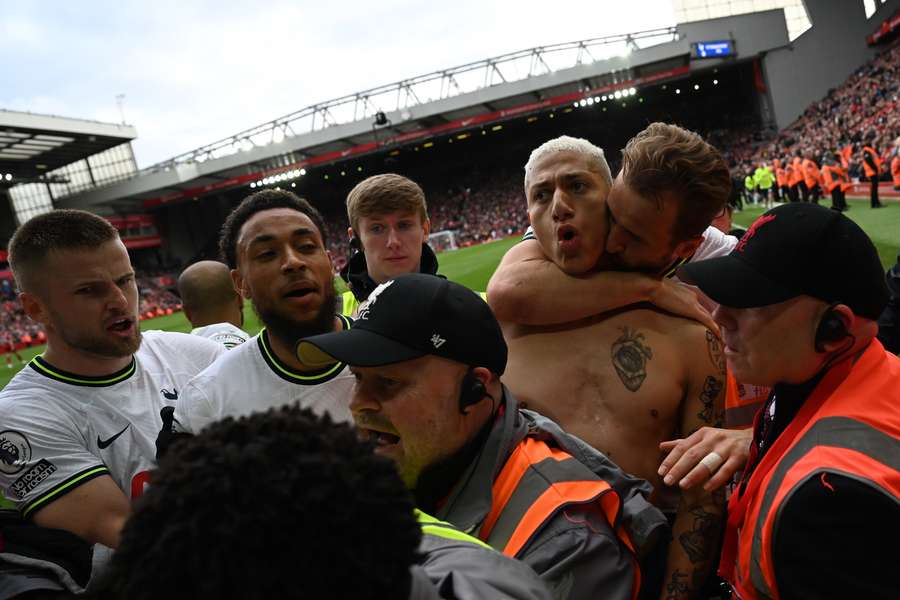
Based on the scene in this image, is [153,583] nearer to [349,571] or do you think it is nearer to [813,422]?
[349,571]

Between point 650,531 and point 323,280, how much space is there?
169cm

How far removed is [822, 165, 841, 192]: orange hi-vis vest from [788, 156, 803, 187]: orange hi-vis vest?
3.03m

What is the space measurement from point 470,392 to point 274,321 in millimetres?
1260

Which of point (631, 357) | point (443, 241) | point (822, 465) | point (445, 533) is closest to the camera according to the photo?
point (445, 533)

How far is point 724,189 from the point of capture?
6.93ft

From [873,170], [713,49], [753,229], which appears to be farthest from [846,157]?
[753,229]

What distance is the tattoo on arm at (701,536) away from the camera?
1746 millimetres

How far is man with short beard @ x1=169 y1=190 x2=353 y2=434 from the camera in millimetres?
2328

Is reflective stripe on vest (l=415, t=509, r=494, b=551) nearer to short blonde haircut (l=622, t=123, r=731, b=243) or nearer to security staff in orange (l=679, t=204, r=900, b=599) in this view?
security staff in orange (l=679, t=204, r=900, b=599)

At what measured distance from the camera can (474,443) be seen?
5.15 ft

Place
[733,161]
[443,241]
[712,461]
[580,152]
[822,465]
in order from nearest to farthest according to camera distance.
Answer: [822,465] → [712,461] → [580,152] → [443,241] → [733,161]

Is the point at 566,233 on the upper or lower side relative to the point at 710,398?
upper

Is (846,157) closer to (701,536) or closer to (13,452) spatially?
(701,536)

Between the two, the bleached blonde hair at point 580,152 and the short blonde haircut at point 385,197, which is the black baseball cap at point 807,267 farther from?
the short blonde haircut at point 385,197
